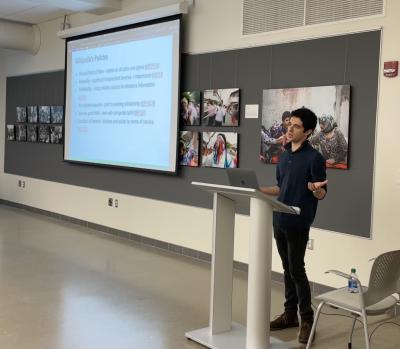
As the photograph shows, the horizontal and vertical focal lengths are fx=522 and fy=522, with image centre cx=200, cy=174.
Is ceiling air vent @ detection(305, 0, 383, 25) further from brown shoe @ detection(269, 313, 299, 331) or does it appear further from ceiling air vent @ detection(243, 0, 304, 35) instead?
brown shoe @ detection(269, 313, 299, 331)

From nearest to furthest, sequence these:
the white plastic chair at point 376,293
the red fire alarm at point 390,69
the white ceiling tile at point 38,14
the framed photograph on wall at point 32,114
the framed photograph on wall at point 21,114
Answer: the white plastic chair at point 376,293, the red fire alarm at point 390,69, the white ceiling tile at point 38,14, the framed photograph on wall at point 32,114, the framed photograph on wall at point 21,114

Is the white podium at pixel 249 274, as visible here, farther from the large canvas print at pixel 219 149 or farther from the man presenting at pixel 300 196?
the large canvas print at pixel 219 149

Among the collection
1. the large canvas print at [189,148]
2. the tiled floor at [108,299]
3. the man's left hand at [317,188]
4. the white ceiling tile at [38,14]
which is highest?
the white ceiling tile at [38,14]

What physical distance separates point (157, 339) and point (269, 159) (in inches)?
89.0

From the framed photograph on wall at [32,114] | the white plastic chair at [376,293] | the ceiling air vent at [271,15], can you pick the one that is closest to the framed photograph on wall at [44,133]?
the framed photograph on wall at [32,114]

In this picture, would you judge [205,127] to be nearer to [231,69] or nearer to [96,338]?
[231,69]

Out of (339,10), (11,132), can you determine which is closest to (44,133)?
(11,132)

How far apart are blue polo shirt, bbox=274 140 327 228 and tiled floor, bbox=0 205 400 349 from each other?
32.9 inches

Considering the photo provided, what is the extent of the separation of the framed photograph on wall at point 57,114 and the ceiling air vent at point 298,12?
3.87 meters

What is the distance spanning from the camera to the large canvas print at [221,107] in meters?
5.47

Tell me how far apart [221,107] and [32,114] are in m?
4.54

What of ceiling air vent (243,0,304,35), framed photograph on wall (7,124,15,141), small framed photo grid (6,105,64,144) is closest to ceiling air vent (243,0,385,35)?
ceiling air vent (243,0,304,35)

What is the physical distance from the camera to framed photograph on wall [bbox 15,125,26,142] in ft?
30.1

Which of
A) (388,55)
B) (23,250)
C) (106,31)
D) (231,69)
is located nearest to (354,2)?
(388,55)
